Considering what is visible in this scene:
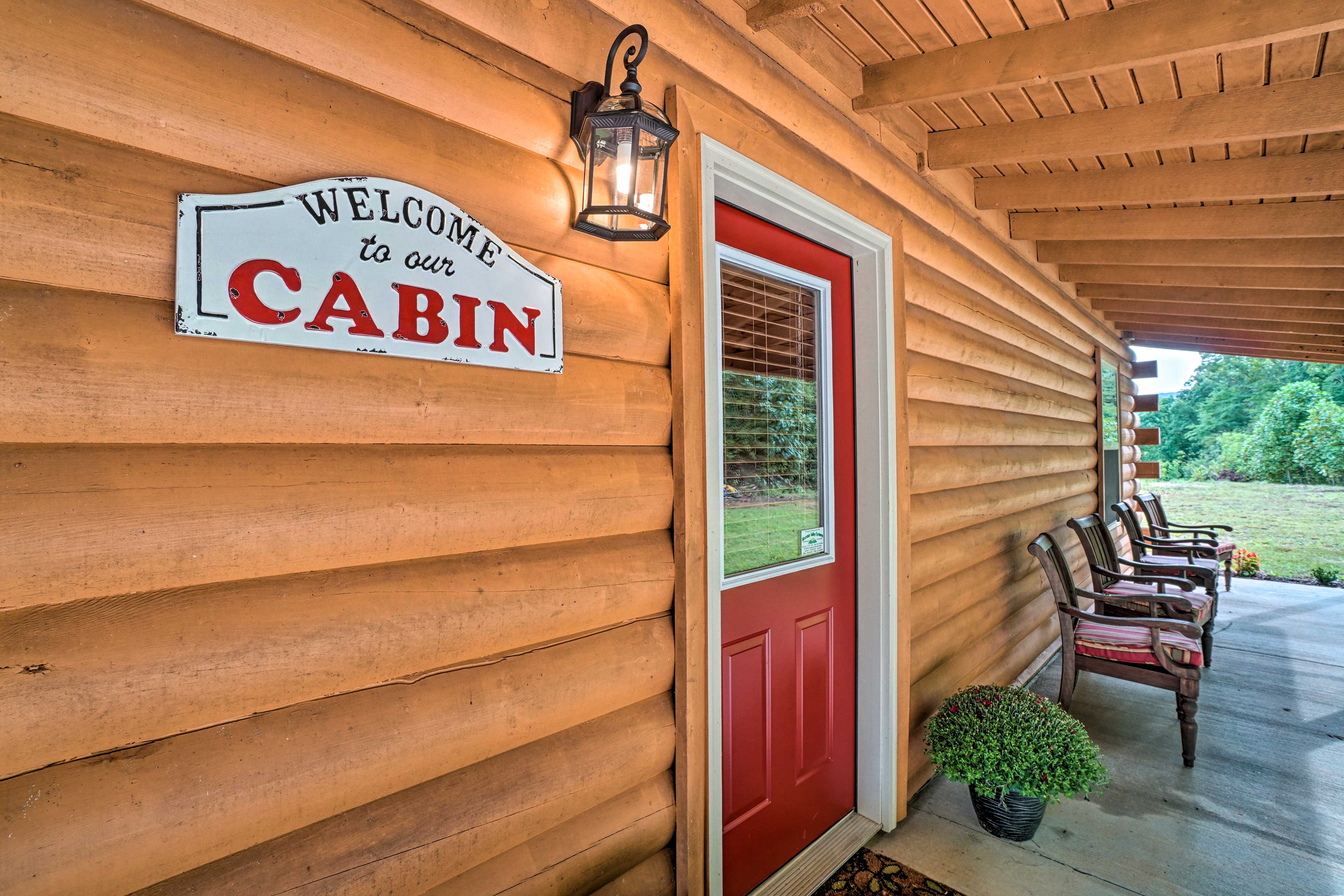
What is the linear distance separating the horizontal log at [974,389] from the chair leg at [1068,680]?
140 cm

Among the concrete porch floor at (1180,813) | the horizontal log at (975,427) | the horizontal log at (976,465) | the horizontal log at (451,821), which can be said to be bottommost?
the concrete porch floor at (1180,813)

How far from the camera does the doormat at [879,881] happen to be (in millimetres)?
2107

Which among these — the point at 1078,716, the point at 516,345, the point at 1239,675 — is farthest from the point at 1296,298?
the point at 516,345

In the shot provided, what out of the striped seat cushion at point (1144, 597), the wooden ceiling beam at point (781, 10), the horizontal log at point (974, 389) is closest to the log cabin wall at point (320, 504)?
the wooden ceiling beam at point (781, 10)

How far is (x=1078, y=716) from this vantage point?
11.7ft

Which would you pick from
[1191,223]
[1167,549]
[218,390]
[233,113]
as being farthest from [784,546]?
[1167,549]

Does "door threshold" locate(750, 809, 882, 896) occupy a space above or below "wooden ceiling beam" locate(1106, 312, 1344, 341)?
below

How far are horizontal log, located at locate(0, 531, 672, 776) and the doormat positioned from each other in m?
1.48

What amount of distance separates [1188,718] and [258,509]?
379 centimetres

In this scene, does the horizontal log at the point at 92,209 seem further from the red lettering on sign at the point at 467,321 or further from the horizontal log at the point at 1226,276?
the horizontal log at the point at 1226,276

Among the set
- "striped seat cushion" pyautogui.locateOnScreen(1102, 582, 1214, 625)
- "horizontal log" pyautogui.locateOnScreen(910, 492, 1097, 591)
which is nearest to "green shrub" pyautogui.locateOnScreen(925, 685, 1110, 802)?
"horizontal log" pyautogui.locateOnScreen(910, 492, 1097, 591)

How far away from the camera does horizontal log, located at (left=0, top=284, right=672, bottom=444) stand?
0.79 meters

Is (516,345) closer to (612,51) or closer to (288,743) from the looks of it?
(612,51)

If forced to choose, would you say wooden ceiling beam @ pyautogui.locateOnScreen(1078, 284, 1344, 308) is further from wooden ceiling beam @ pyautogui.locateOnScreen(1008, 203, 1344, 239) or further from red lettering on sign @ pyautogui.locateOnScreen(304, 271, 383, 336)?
red lettering on sign @ pyautogui.locateOnScreen(304, 271, 383, 336)
